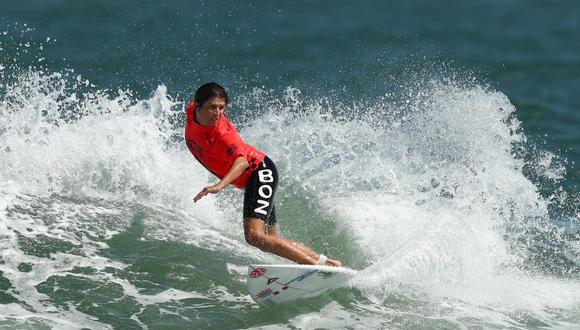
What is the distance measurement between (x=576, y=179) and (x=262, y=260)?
6.64 meters

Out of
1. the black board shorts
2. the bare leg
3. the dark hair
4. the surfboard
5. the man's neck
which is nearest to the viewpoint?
the surfboard

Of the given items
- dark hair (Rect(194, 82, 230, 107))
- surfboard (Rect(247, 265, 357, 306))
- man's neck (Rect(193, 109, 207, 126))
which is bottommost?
surfboard (Rect(247, 265, 357, 306))

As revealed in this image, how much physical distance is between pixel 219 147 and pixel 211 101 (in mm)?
482

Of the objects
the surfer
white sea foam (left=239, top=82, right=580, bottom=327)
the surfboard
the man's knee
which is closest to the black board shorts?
the surfer

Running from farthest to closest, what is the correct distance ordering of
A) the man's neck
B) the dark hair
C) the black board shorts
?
1. the black board shorts
2. the man's neck
3. the dark hair

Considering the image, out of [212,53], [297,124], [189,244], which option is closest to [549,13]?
[212,53]

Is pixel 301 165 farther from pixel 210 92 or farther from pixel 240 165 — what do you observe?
pixel 210 92

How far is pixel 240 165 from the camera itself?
794 cm

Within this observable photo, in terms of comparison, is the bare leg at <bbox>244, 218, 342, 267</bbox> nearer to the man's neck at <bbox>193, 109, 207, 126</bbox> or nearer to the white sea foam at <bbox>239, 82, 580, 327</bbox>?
the white sea foam at <bbox>239, 82, 580, 327</bbox>

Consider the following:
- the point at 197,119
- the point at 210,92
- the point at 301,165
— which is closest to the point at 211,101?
the point at 210,92

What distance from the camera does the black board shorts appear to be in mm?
8133

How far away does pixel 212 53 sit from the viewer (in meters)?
16.1

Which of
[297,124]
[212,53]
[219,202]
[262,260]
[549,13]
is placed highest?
[549,13]

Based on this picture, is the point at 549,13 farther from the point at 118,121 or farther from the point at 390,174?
the point at 118,121
